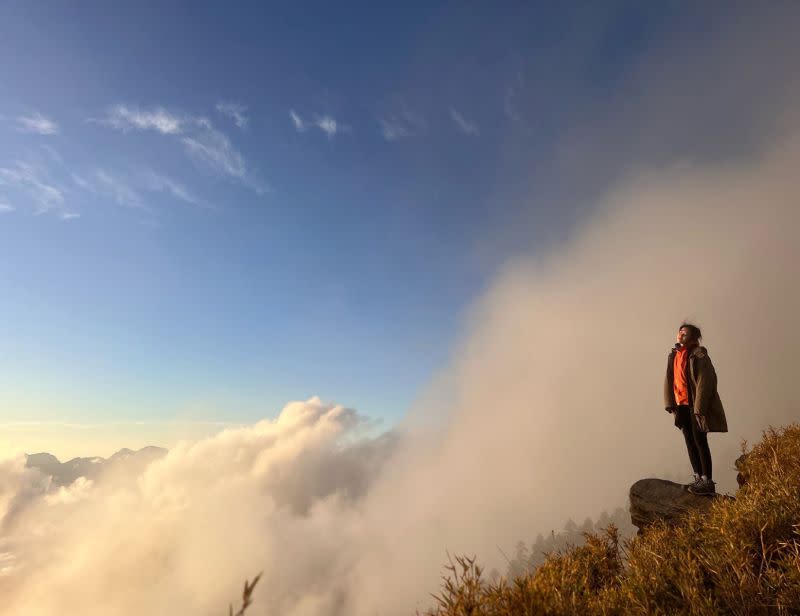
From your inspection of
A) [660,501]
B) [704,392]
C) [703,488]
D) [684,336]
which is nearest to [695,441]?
[703,488]

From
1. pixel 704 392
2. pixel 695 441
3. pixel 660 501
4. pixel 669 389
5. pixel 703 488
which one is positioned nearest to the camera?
pixel 704 392

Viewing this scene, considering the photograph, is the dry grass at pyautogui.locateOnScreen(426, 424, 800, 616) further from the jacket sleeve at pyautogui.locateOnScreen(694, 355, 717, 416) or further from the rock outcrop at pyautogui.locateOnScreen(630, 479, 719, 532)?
the rock outcrop at pyautogui.locateOnScreen(630, 479, 719, 532)

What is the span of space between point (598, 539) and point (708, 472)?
12.1ft

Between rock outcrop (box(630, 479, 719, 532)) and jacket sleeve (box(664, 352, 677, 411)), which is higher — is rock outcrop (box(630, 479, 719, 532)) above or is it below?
below

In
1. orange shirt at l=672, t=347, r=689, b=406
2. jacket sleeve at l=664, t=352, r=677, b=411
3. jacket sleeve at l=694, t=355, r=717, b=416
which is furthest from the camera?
jacket sleeve at l=664, t=352, r=677, b=411

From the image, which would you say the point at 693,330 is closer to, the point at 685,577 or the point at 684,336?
the point at 684,336

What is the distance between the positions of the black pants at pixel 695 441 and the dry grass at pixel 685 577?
2129mm

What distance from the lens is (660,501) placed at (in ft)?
30.2

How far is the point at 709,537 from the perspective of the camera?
222 inches

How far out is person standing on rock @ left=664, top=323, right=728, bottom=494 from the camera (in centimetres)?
852

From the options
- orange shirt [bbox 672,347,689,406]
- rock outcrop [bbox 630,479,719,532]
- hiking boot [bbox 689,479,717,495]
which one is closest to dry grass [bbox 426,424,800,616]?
rock outcrop [bbox 630,479,719,532]

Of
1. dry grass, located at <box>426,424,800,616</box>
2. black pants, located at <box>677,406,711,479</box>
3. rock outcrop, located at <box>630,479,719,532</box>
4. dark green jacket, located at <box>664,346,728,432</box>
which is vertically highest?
dark green jacket, located at <box>664,346,728,432</box>

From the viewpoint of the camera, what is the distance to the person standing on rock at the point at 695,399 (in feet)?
27.9

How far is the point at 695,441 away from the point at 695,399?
1099 mm
